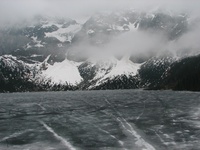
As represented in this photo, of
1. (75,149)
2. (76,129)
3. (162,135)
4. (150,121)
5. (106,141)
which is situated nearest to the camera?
(75,149)

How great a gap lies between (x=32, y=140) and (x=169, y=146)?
26.9 metres

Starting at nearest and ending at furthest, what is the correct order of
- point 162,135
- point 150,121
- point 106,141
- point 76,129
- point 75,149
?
point 75,149
point 106,141
point 162,135
point 76,129
point 150,121

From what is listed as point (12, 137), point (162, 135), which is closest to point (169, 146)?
point (162, 135)

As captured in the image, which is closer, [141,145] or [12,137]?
[141,145]

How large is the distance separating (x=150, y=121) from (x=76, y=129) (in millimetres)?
21703

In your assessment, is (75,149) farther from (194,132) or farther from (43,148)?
(194,132)

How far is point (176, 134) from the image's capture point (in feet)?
262

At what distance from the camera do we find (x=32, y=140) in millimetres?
77312

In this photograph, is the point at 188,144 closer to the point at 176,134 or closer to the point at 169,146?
the point at 169,146

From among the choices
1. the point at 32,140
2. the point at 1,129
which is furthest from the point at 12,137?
the point at 1,129

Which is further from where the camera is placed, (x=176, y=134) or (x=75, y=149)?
(x=176, y=134)

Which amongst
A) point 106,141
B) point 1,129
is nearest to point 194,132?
point 106,141

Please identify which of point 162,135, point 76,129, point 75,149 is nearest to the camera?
point 75,149

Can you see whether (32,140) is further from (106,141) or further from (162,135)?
(162,135)
